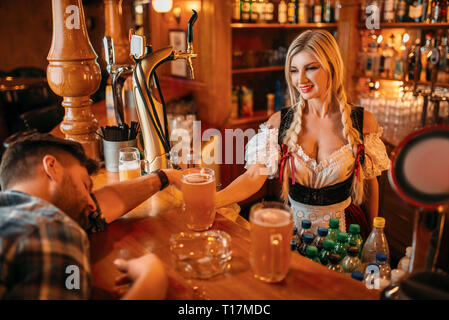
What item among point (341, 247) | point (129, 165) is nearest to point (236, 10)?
point (129, 165)

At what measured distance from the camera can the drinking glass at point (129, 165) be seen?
156cm

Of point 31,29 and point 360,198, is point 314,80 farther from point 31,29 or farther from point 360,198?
point 31,29

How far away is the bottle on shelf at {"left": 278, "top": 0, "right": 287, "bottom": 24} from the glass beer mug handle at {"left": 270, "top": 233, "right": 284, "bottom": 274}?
394 cm

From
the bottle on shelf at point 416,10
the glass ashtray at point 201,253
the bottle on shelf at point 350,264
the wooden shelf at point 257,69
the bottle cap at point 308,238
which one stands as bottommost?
the bottle on shelf at point 350,264

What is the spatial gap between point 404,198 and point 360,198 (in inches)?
51.3

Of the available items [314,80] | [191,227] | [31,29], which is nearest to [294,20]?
[314,80]

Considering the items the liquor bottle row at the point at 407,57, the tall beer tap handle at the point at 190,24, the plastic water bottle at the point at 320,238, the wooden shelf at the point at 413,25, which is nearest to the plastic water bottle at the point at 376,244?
the plastic water bottle at the point at 320,238

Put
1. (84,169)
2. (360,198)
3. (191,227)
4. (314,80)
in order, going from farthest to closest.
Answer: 1. (360,198)
2. (314,80)
3. (191,227)
4. (84,169)

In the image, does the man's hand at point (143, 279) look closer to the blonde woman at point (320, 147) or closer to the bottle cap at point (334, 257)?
the bottle cap at point (334, 257)

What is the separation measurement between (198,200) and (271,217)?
28 cm

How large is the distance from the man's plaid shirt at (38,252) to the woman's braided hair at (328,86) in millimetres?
1318

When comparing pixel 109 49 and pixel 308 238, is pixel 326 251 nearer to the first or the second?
pixel 308 238

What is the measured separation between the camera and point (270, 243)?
87cm
